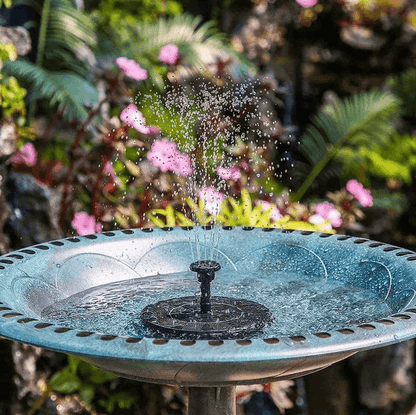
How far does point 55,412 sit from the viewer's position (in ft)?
12.8

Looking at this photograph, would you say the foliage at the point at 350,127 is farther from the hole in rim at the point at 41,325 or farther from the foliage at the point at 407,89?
the hole in rim at the point at 41,325

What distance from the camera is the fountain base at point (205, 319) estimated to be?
203 cm

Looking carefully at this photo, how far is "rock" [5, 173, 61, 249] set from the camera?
401 centimetres

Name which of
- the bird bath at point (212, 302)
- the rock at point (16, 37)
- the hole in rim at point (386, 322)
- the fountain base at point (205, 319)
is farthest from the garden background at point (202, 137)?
the hole in rim at point (386, 322)

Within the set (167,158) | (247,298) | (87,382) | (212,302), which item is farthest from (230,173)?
(212,302)

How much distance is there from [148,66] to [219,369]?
4.70 m

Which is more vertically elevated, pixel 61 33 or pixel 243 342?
pixel 61 33

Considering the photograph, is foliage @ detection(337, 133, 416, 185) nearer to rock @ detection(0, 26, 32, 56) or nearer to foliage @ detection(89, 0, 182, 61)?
foliage @ detection(89, 0, 182, 61)

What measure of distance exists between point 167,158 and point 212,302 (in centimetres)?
209

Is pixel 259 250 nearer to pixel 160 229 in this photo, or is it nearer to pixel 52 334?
pixel 160 229

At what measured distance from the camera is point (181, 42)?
630cm

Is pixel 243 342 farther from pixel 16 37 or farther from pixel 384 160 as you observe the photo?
pixel 384 160

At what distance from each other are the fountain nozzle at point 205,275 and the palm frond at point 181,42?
161 inches

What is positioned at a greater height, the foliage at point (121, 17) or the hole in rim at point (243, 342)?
the foliage at point (121, 17)
